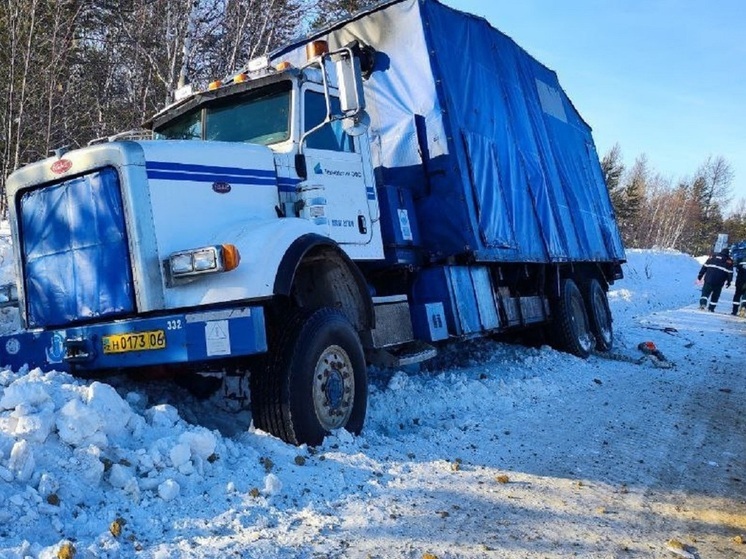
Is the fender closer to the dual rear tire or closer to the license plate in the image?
the license plate

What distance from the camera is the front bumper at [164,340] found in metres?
4.17

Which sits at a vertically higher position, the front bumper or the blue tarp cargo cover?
the blue tarp cargo cover

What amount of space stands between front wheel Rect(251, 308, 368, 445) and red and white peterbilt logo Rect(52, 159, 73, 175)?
1884 millimetres

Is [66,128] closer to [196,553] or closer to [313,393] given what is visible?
[313,393]

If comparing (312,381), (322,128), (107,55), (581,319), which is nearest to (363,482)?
(312,381)

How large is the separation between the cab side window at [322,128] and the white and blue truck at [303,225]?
2cm

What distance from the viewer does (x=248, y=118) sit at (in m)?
5.72

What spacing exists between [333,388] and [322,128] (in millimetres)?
2357

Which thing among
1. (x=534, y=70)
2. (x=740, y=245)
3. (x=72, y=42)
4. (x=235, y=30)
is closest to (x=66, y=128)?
(x=72, y=42)

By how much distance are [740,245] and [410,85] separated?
909 inches

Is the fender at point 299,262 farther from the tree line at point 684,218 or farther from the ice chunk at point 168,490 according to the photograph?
the tree line at point 684,218

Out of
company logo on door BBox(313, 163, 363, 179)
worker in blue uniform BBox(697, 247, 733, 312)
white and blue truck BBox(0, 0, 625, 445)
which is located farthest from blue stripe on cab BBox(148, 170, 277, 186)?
worker in blue uniform BBox(697, 247, 733, 312)

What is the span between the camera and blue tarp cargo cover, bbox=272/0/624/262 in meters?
7.20

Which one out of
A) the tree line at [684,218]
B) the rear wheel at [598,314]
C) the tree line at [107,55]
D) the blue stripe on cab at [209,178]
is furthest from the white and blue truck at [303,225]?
the tree line at [684,218]
